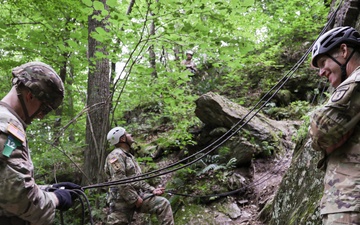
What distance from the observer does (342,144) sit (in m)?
2.11

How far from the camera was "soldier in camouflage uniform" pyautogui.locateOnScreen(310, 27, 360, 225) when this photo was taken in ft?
6.43

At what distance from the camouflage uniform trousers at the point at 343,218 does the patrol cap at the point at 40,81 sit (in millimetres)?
2219

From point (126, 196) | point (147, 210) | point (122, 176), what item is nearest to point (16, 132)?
point (122, 176)

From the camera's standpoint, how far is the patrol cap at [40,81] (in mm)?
2217

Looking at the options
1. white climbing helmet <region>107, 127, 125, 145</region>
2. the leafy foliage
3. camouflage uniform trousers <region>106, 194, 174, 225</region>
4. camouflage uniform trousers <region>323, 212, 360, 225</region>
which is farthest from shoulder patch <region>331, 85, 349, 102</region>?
white climbing helmet <region>107, 127, 125, 145</region>

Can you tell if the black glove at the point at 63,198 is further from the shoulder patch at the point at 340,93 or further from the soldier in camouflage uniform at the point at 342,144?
the shoulder patch at the point at 340,93

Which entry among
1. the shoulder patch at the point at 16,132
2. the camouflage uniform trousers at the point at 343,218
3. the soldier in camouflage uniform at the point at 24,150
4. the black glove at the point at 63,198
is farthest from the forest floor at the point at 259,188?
the shoulder patch at the point at 16,132

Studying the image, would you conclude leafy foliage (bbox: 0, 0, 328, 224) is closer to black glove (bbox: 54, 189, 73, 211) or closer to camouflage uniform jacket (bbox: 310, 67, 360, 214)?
camouflage uniform jacket (bbox: 310, 67, 360, 214)

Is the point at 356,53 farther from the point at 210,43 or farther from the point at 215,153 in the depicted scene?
the point at 215,153

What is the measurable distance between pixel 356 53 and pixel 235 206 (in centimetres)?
468

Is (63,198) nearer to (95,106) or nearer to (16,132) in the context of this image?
(16,132)

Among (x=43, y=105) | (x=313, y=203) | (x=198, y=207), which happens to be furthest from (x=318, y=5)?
(x=43, y=105)

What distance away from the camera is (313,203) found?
3.31m

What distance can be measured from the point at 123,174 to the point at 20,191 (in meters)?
3.39
